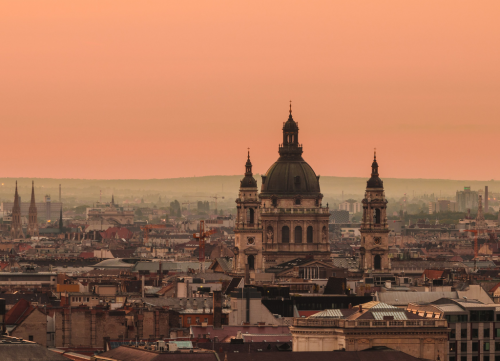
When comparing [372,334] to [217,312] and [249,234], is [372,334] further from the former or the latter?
[249,234]

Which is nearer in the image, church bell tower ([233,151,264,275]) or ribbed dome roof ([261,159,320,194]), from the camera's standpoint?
church bell tower ([233,151,264,275])

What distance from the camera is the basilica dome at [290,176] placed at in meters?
190

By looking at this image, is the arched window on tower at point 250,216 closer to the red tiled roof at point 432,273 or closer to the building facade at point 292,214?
the building facade at point 292,214

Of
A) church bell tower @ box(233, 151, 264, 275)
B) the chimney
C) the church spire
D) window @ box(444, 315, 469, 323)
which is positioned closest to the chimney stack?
the chimney

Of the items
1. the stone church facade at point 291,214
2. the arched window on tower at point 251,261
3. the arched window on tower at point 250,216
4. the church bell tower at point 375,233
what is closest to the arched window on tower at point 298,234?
the stone church facade at point 291,214

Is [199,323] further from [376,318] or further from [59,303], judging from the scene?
[376,318]

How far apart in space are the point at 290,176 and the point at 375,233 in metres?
12.4

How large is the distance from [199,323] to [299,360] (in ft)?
113

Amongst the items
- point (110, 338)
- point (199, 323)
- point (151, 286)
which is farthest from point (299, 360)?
point (151, 286)

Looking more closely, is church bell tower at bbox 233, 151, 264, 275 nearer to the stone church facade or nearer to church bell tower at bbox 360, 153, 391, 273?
the stone church facade

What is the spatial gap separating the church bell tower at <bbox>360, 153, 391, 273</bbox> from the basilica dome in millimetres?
8331

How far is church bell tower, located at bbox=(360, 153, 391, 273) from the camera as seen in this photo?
183 meters

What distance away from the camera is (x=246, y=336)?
101 metres

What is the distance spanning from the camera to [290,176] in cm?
19125
